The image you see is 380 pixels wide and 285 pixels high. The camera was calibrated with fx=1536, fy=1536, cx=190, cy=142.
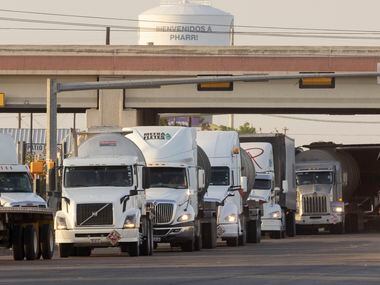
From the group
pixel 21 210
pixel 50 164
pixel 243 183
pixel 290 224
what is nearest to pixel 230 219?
pixel 243 183

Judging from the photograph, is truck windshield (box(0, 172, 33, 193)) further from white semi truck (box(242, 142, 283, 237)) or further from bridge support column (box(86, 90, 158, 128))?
bridge support column (box(86, 90, 158, 128))

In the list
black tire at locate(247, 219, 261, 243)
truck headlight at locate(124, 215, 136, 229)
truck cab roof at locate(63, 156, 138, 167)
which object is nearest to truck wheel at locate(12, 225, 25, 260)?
truck headlight at locate(124, 215, 136, 229)

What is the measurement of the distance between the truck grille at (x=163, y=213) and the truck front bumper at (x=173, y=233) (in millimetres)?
169

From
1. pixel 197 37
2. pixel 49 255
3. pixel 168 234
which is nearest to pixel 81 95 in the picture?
pixel 168 234

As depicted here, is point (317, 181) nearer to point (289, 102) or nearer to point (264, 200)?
point (289, 102)

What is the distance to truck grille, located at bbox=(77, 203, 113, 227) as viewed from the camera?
37281 millimetres

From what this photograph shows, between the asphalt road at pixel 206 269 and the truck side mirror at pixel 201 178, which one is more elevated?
the truck side mirror at pixel 201 178

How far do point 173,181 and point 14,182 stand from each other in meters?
5.28

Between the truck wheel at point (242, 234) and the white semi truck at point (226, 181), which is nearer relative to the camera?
the white semi truck at point (226, 181)

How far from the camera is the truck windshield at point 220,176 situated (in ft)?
159

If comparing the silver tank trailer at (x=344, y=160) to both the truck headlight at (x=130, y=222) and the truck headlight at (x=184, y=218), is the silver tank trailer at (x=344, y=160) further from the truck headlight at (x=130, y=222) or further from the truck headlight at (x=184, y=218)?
the truck headlight at (x=130, y=222)

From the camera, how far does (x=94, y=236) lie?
37.3 m

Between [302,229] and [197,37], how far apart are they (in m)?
79.5

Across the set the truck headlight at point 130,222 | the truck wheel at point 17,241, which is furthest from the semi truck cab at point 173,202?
the truck wheel at point 17,241
